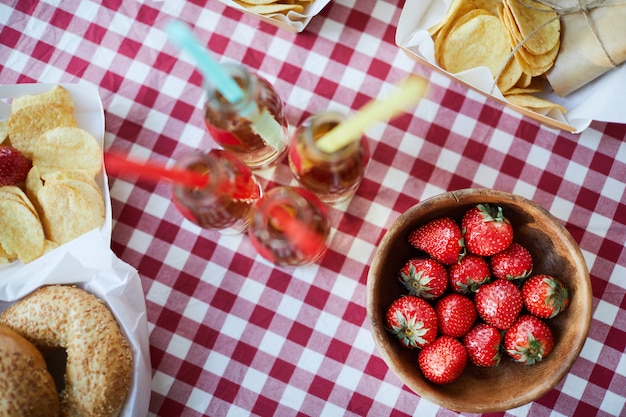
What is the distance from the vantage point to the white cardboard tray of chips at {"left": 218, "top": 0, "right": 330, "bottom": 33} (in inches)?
46.3

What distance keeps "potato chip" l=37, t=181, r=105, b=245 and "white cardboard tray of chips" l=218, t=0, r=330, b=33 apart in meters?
0.51

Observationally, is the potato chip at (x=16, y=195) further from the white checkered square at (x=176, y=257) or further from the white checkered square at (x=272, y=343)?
the white checkered square at (x=272, y=343)

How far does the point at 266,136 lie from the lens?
95 cm

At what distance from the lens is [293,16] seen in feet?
3.92

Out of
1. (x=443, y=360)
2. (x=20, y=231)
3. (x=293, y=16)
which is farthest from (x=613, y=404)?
(x=20, y=231)

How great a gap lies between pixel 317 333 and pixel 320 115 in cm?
55

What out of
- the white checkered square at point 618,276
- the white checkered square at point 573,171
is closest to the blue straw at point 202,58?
the white checkered square at point 573,171

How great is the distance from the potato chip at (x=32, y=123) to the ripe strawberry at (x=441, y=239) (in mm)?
803

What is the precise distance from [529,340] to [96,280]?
0.88m

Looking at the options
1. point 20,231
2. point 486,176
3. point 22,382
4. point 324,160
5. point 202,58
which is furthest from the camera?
point 486,176

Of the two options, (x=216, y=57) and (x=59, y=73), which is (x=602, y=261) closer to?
(x=216, y=57)

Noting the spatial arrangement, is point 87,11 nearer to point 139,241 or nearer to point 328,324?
point 139,241

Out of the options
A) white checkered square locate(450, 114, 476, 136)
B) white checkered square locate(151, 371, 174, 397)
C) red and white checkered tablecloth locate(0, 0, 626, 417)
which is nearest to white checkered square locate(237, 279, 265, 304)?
red and white checkered tablecloth locate(0, 0, 626, 417)

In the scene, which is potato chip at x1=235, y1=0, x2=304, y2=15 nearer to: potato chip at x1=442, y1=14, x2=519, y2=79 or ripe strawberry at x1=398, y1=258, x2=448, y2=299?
potato chip at x1=442, y1=14, x2=519, y2=79
